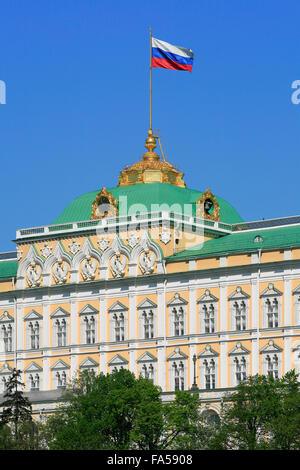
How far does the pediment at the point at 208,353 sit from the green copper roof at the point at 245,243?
8.10 m

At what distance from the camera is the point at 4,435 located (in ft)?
500

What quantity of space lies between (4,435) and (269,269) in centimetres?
2848

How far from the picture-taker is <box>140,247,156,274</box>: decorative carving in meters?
175

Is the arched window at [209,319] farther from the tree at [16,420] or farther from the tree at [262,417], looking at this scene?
the tree at [262,417]

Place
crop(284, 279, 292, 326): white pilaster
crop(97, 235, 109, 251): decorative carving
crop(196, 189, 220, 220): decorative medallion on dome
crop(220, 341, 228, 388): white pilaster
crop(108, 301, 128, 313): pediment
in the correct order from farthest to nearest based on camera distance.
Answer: crop(196, 189, 220, 220): decorative medallion on dome
crop(97, 235, 109, 251): decorative carving
crop(108, 301, 128, 313): pediment
crop(220, 341, 228, 388): white pilaster
crop(284, 279, 292, 326): white pilaster

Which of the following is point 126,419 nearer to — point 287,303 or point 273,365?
point 273,365

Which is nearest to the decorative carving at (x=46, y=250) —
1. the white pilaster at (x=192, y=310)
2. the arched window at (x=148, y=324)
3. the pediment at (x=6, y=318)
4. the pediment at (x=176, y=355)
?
the pediment at (x=6, y=318)

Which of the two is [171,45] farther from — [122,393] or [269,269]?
[122,393]

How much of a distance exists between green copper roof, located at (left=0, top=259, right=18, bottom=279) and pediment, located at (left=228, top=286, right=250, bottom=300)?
1019 inches

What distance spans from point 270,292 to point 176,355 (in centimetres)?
1088

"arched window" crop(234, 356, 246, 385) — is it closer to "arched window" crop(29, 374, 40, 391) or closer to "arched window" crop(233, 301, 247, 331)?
"arched window" crop(233, 301, 247, 331)

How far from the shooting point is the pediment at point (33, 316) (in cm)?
18225

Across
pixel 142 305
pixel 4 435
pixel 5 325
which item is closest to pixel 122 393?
pixel 4 435

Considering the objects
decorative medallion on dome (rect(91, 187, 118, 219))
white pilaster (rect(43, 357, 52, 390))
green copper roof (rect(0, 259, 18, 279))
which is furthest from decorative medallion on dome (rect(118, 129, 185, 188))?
white pilaster (rect(43, 357, 52, 390))
